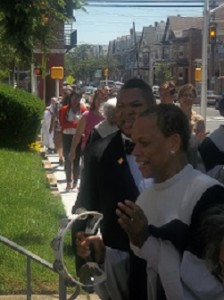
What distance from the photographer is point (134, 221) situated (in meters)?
2.60

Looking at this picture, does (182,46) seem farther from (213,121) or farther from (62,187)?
(62,187)

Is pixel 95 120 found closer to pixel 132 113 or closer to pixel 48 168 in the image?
pixel 48 168

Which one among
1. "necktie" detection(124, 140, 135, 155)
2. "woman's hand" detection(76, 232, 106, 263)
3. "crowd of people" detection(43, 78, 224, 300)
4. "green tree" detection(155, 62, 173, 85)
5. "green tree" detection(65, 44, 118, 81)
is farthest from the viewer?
"green tree" detection(65, 44, 118, 81)

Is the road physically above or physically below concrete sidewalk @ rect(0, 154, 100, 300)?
below

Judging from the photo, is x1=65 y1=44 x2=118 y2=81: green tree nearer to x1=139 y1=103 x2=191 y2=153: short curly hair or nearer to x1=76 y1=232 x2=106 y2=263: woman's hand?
x1=76 y1=232 x2=106 y2=263: woman's hand

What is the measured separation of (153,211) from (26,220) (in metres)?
5.83

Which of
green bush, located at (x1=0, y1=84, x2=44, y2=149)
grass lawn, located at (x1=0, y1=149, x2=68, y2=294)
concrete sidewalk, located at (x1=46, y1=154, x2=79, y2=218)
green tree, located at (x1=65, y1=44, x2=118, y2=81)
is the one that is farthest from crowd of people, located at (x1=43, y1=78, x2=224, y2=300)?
green tree, located at (x1=65, y1=44, x2=118, y2=81)

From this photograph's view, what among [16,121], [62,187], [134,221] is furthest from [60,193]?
[134,221]

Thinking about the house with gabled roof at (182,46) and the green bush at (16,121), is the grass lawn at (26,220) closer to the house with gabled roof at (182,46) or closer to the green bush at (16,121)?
the green bush at (16,121)

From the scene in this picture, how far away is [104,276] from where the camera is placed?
311 cm

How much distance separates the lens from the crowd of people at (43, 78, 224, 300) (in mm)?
2518

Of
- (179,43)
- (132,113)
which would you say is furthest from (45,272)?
(179,43)

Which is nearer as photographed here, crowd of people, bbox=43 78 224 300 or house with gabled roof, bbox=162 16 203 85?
crowd of people, bbox=43 78 224 300

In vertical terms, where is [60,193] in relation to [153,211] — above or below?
below
